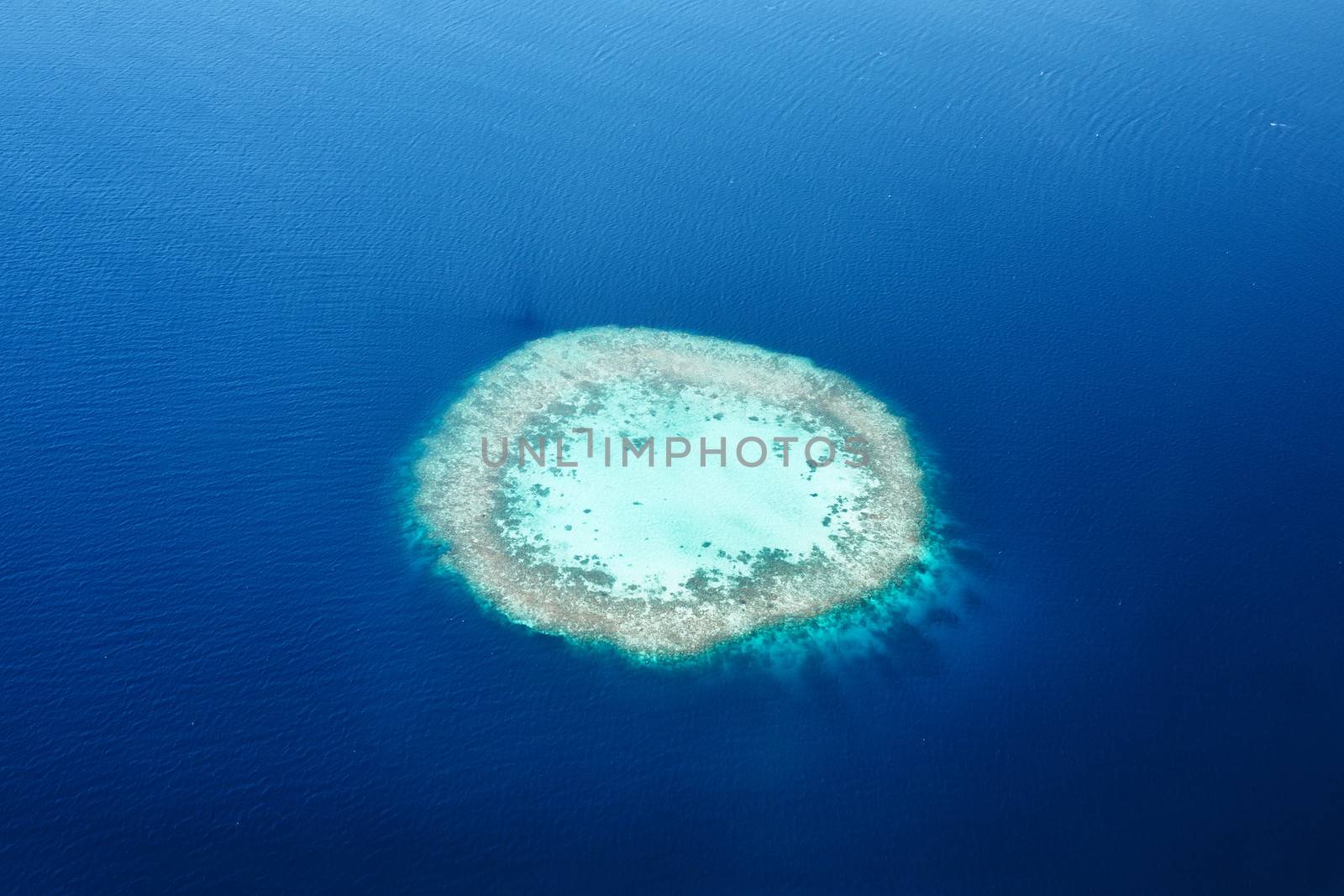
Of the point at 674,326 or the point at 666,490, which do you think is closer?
the point at 666,490

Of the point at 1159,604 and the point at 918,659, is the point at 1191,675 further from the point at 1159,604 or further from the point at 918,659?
the point at 918,659

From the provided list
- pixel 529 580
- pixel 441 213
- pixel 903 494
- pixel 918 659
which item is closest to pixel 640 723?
pixel 529 580

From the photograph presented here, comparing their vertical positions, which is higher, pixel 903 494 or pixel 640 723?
pixel 903 494

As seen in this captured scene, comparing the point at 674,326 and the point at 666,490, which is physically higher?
the point at 674,326

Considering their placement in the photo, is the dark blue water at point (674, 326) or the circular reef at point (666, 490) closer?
the dark blue water at point (674, 326)
